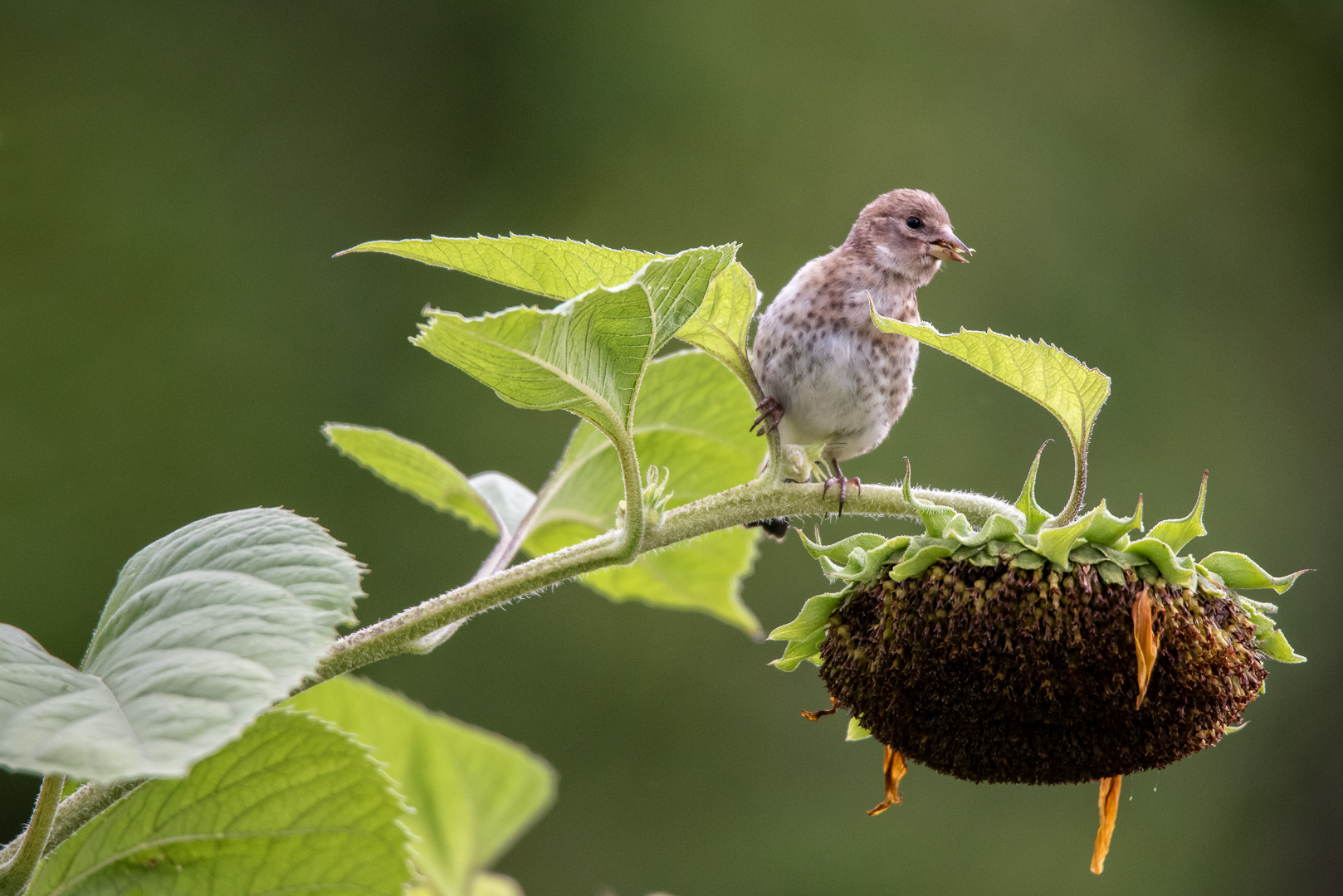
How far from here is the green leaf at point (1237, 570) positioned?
2.37 feet

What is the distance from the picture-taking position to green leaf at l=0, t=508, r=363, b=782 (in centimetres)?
44

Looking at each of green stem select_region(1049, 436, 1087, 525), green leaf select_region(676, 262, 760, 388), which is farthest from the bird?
green stem select_region(1049, 436, 1087, 525)

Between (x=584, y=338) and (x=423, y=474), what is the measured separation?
379mm

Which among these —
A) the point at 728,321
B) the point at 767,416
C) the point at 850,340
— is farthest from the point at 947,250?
the point at 728,321

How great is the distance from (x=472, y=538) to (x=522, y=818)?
2479 millimetres

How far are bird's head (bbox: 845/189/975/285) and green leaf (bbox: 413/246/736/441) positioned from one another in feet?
2.10

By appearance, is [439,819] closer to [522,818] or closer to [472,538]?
[522,818]

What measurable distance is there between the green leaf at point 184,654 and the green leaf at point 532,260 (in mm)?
151

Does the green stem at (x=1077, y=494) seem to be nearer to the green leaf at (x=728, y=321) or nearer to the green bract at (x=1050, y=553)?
the green bract at (x=1050, y=553)

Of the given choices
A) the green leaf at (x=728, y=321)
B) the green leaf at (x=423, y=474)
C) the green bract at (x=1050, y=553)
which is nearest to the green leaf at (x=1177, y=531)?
the green bract at (x=1050, y=553)

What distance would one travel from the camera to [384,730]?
1019 millimetres

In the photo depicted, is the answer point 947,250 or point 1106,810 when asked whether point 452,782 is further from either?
point 947,250

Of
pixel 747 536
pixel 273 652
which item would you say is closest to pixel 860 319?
pixel 747 536

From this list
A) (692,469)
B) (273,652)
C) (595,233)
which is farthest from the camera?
(595,233)
